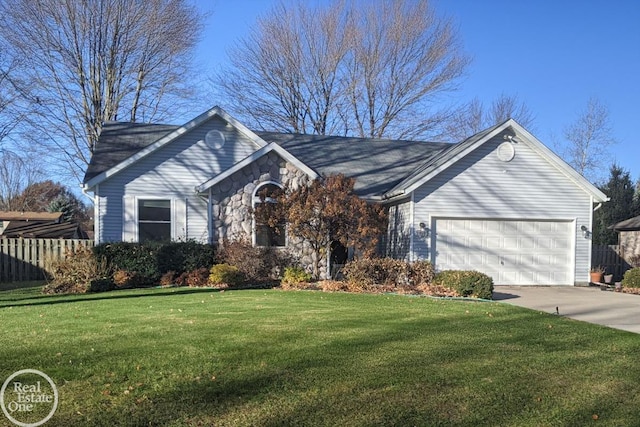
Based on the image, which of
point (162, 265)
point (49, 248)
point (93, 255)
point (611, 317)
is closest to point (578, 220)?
point (611, 317)

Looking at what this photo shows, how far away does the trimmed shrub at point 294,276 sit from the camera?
1404 cm

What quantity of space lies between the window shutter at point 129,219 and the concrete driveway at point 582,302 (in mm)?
11305

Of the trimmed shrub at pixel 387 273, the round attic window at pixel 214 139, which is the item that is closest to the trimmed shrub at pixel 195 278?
the trimmed shrub at pixel 387 273

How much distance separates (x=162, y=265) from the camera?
48.0 feet

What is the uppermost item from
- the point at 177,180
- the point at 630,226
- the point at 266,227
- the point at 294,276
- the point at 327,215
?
the point at 177,180

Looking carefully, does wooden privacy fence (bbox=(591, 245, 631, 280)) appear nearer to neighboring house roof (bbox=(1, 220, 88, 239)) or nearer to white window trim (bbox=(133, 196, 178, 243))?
white window trim (bbox=(133, 196, 178, 243))

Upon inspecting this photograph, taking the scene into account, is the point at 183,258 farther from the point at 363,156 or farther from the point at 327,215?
the point at 363,156

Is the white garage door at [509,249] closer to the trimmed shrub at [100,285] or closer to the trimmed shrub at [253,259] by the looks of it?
the trimmed shrub at [253,259]

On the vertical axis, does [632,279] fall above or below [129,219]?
below

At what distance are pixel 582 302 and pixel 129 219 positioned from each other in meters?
13.4

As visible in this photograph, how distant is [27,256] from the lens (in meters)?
17.1

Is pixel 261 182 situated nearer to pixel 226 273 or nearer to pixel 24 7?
pixel 226 273

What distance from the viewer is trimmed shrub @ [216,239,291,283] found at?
14125mm

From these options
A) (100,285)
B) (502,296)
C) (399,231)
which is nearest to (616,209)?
(399,231)
